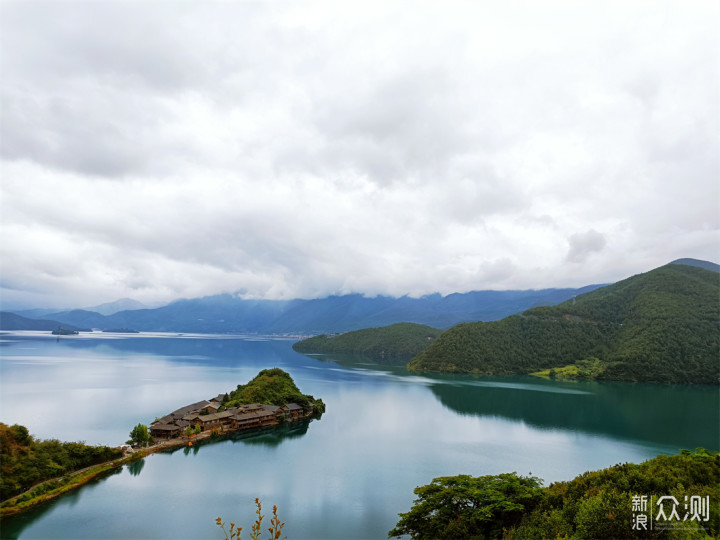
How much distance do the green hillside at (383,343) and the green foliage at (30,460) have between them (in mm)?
93698

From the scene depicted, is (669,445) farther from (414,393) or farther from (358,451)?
(414,393)

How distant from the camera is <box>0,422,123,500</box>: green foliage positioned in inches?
732

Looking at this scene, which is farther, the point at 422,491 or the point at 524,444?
the point at 524,444

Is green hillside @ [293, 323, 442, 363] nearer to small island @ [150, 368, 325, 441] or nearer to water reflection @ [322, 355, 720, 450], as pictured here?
water reflection @ [322, 355, 720, 450]

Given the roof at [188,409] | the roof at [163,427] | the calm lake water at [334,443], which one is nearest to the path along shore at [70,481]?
the calm lake water at [334,443]

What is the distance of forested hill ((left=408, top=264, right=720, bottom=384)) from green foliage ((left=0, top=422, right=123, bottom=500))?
2946 inches

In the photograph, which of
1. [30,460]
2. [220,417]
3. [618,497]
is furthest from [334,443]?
[618,497]

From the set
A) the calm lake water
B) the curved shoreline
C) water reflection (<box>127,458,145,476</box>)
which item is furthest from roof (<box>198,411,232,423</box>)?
water reflection (<box>127,458,145,476</box>)

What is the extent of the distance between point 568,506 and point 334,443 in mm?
20880

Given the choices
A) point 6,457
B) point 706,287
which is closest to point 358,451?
point 6,457

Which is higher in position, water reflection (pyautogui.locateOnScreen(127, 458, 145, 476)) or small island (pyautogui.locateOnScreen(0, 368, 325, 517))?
small island (pyautogui.locateOnScreen(0, 368, 325, 517))

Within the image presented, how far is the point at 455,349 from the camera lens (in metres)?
90.4

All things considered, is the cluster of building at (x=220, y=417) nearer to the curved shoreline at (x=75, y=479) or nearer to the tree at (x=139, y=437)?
the curved shoreline at (x=75, y=479)

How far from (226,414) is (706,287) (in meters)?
113
